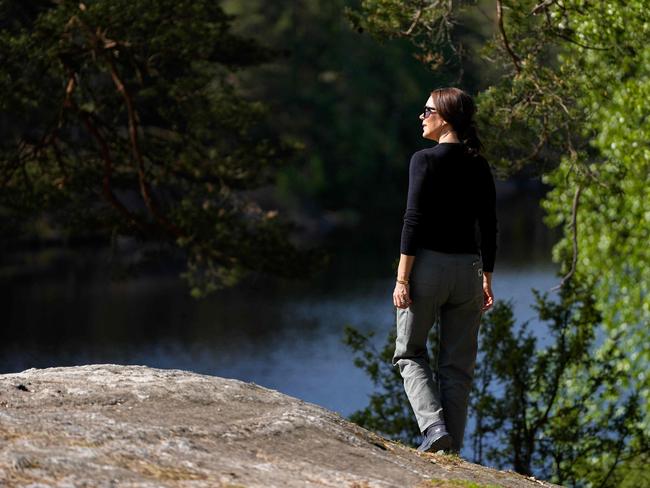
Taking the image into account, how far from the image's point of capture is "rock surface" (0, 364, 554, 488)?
418cm

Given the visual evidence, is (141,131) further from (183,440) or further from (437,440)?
(183,440)

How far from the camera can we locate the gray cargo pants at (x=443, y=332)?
5.48 metres

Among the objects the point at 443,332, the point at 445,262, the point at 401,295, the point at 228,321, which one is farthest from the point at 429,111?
the point at 228,321

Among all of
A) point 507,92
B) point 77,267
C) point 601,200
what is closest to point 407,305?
point 507,92

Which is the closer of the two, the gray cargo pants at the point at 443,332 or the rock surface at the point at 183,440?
the rock surface at the point at 183,440

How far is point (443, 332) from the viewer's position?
5.73 metres

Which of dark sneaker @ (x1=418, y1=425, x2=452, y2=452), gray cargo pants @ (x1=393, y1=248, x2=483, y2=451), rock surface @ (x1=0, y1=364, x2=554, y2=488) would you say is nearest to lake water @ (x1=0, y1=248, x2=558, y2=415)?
gray cargo pants @ (x1=393, y1=248, x2=483, y2=451)

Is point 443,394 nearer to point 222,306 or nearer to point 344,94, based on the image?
point 222,306

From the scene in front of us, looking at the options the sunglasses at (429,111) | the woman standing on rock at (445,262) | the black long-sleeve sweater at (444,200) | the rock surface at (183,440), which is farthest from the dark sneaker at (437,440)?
the sunglasses at (429,111)

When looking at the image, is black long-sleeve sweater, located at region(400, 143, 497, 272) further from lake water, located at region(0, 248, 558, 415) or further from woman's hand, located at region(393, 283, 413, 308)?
lake water, located at region(0, 248, 558, 415)

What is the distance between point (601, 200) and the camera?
34.5 feet

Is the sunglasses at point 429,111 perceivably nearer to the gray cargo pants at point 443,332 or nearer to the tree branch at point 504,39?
the gray cargo pants at point 443,332

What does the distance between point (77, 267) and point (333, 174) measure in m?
18.5

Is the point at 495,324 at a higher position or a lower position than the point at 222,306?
lower
